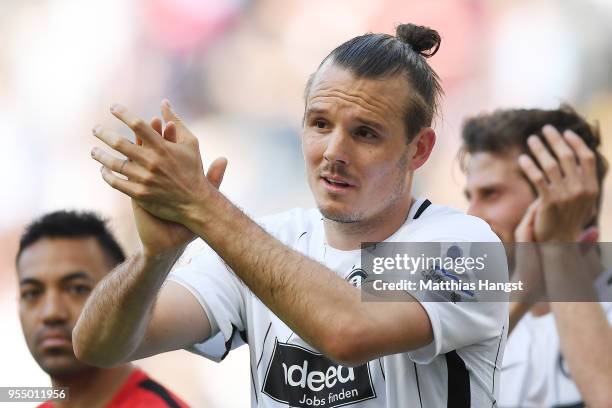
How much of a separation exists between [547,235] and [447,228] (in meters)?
0.86

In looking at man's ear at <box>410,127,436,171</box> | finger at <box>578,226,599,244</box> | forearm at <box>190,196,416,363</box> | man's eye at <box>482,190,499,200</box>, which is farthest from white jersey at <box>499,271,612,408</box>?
forearm at <box>190,196,416,363</box>

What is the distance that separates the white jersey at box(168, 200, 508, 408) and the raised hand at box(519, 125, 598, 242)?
612mm

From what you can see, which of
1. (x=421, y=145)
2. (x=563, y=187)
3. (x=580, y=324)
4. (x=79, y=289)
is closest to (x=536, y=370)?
(x=580, y=324)

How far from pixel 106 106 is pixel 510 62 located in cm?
344

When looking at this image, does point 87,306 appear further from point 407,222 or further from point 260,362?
point 407,222

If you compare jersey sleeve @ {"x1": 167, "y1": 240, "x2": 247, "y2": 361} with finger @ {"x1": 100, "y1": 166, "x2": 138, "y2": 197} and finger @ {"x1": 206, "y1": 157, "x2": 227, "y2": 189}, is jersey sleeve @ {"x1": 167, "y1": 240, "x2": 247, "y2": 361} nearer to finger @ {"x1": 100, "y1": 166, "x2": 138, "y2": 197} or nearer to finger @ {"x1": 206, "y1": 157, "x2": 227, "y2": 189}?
finger @ {"x1": 206, "y1": 157, "x2": 227, "y2": 189}

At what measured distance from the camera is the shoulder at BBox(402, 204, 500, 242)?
2.77 m

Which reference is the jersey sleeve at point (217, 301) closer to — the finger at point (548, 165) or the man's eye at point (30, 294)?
the finger at point (548, 165)

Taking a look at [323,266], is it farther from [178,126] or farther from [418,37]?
[418,37]

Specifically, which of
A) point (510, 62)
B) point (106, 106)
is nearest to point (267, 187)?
point (106, 106)

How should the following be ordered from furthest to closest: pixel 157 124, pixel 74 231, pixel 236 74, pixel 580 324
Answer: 1. pixel 236 74
2. pixel 74 231
3. pixel 580 324
4. pixel 157 124

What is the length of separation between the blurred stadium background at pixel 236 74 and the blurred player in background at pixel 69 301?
2.90 meters

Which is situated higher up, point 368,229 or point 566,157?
point 566,157

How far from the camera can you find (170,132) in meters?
2.38
